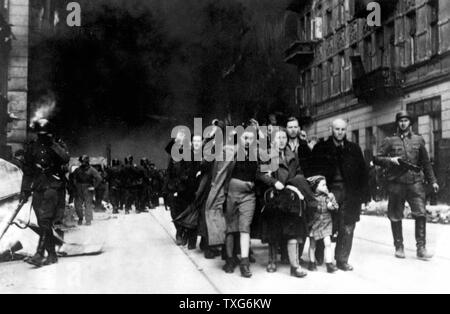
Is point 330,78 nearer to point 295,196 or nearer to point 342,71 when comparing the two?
point 342,71

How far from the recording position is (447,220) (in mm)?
13234

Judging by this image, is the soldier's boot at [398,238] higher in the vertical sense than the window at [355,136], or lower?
lower

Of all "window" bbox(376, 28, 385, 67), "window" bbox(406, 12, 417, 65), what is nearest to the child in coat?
"window" bbox(406, 12, 417, 65)

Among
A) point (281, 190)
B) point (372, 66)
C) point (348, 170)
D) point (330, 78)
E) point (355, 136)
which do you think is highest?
point (330, 78)

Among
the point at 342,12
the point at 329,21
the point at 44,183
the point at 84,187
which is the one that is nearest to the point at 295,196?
the point at 44,183

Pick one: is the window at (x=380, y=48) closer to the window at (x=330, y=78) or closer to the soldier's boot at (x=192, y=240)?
the window at (x=330, y=78)

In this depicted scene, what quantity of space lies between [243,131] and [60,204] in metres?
2.95

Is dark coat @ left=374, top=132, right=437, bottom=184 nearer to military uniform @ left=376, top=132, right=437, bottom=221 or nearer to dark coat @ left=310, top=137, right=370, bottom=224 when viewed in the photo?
military uniform @ left=376, top=132, right=437, bottom=221

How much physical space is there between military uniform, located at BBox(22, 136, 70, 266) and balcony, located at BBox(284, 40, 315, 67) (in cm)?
2594

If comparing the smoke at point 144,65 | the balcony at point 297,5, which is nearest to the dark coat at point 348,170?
the smoke at point 144,65

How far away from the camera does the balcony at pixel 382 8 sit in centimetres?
2372

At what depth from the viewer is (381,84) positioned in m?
23.0

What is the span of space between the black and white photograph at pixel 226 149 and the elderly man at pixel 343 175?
2cm

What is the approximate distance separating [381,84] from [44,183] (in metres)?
18.0
